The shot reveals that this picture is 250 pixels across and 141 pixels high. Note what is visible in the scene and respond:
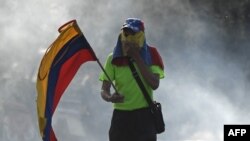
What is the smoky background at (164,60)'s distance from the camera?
14.8 m

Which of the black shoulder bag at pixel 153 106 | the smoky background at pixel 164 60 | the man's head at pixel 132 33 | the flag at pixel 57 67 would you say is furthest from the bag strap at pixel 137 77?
the smoky background at pixel 164 60

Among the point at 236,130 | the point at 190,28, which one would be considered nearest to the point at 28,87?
the point at 190,28

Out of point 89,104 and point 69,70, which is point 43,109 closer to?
point 69,70

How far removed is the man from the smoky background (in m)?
8.32

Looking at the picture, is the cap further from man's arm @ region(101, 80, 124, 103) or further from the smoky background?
the smoky background

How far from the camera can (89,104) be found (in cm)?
1534

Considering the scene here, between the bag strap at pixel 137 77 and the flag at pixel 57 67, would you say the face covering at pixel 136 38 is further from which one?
the flag at pixel 57 67

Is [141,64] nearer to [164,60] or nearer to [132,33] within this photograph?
[132,33]

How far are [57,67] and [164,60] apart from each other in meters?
11.3

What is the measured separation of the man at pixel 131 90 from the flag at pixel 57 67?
14.1 inches

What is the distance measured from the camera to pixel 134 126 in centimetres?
574

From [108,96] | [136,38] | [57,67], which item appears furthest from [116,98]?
[57,67]

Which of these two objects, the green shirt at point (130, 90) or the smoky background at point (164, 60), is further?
the smoky background at point (164, 60)

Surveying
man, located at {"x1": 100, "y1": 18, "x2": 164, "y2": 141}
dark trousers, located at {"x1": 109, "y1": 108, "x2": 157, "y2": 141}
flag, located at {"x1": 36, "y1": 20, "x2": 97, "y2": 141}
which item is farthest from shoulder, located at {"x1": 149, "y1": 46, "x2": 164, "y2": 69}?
flag, located at {"x1": 36, "y1": 20, "x2": 97, "y2": 141}
